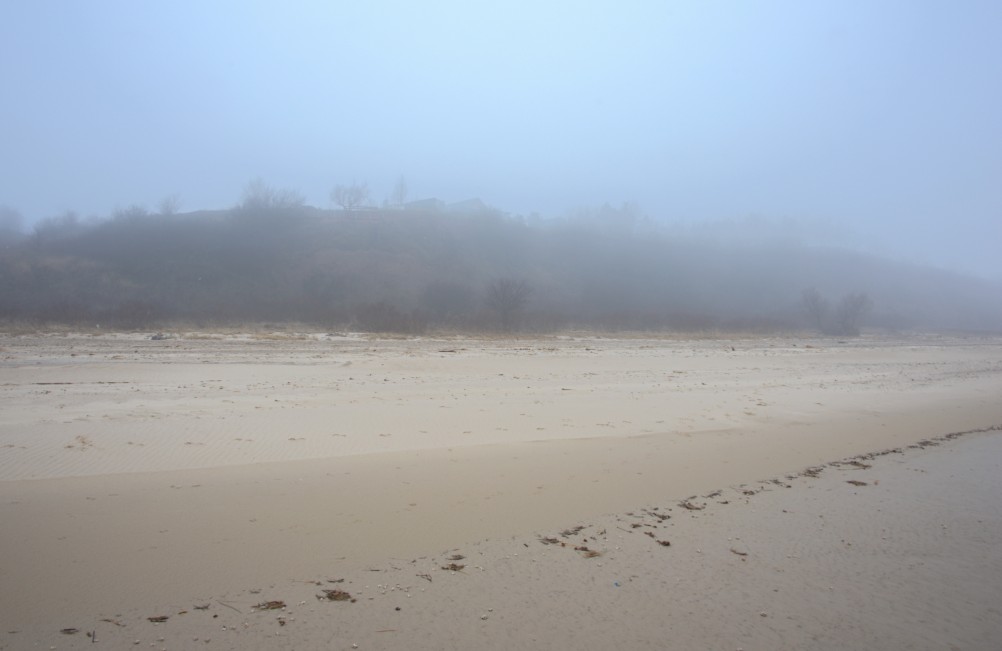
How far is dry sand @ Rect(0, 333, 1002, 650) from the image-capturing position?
3.56 m

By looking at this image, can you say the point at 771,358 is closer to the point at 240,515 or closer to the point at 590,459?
the point at 590,459

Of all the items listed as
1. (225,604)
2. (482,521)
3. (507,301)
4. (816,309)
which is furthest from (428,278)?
(225,604)

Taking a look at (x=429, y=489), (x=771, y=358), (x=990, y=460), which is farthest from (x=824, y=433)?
(x=771, y=358)

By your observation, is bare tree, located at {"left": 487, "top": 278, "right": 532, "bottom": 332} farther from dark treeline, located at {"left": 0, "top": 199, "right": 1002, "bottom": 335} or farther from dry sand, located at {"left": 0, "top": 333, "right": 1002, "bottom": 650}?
dry sand, located at {"left": 0, "top": 333, "right": 1002, "bottom": 650}

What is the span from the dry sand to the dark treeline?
24.4 meters

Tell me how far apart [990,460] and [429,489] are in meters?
8.02

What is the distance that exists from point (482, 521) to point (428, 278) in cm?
5895

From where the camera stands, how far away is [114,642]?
3.21 meters

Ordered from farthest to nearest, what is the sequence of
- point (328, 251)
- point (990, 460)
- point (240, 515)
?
point (328, 251)
point (990, 460)
point (240, 515)

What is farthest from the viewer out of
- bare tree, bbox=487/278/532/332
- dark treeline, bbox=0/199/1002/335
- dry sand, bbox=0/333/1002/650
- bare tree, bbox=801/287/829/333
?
bare tree, bbox=801/287/829/333

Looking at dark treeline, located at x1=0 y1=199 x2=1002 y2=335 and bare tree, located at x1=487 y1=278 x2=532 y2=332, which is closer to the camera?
bare tree, located at x1=487 y1=278 x2=532 y2=332

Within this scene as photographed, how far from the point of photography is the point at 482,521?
5234mm

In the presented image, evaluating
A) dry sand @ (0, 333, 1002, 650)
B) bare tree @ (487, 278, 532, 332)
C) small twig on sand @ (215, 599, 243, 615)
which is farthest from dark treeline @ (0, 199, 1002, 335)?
small twig on sand @ (215, 599, 243, 615)

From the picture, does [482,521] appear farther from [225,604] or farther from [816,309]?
[816,309]
